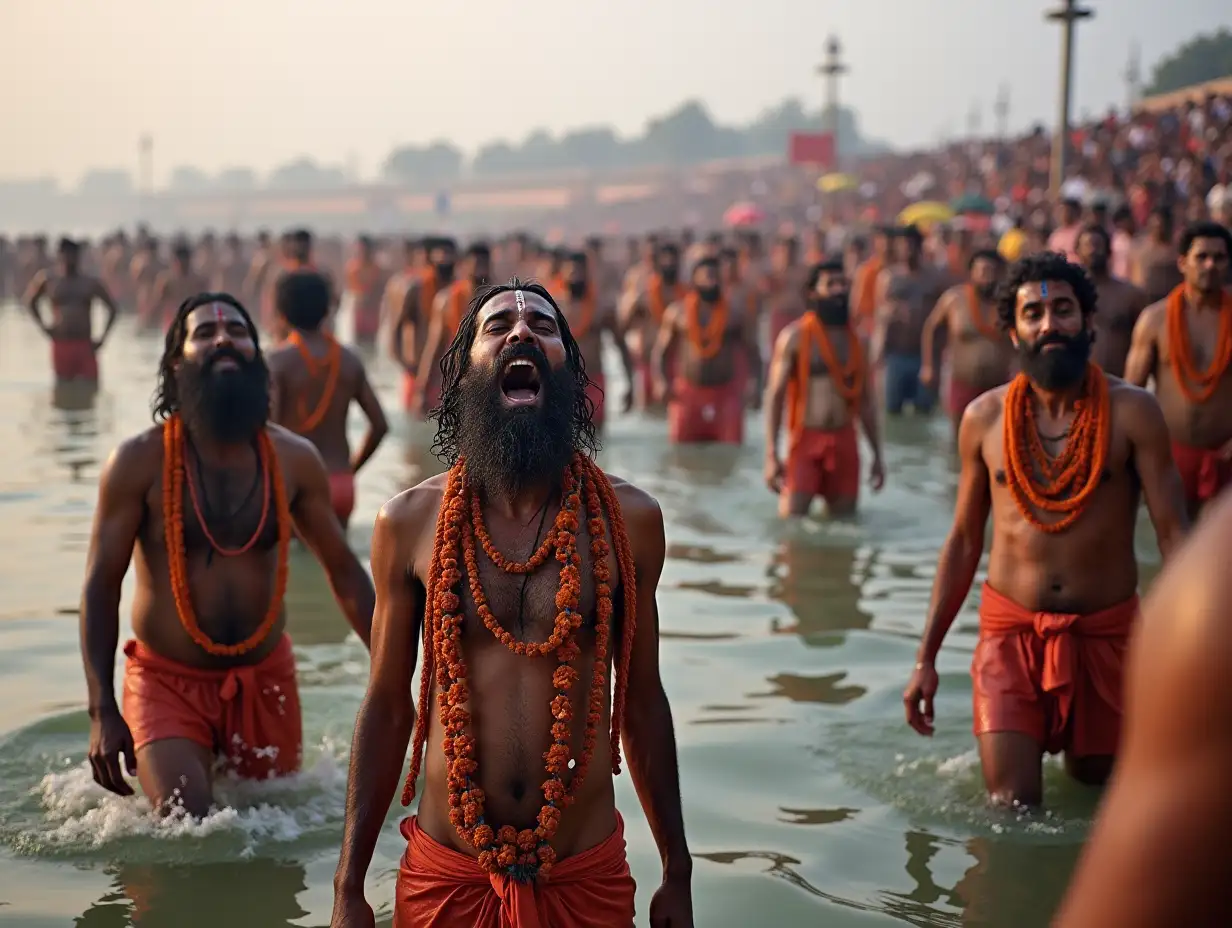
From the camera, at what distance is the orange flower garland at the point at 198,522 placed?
15.9 feet

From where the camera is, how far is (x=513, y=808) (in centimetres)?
312

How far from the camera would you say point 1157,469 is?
4.94 metres

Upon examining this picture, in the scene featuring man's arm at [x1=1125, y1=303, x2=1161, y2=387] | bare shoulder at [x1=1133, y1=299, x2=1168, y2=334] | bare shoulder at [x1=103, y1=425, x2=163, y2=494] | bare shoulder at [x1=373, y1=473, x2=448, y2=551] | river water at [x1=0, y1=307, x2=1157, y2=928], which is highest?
bare shoulder at [x1=1133, y1=299, x2=1168, y2=334]

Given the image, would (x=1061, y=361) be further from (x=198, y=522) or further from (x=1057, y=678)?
(x=198, y=522)

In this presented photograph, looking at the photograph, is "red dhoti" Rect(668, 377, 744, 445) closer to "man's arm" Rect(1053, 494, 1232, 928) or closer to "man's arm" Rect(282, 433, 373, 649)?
"man's arm" Rect(282, 433, 373, 649)

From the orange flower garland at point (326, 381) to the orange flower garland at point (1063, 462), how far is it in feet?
12.9

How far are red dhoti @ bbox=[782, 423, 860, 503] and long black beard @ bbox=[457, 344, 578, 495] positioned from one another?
6.41m

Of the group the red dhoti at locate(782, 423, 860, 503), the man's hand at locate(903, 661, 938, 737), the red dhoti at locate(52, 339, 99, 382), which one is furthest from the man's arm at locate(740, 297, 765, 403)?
the man's hand at locate(903, 661, 938, 737)

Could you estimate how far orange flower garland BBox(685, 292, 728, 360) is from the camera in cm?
1234

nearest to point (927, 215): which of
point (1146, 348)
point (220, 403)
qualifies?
point (1146, 348)

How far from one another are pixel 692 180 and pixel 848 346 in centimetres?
7132

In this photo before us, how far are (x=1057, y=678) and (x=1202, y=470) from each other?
308cm

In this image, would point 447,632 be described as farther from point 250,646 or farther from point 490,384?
point 250,646

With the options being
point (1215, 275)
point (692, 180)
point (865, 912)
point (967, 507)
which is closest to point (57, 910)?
point (865, 912)
